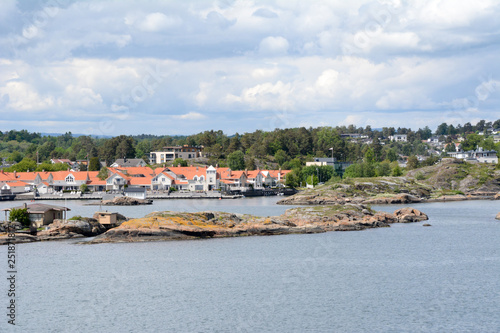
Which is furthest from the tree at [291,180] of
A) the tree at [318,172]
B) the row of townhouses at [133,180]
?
the row of townhouses at [133,180]

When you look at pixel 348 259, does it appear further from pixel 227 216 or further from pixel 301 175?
pixel 301 175

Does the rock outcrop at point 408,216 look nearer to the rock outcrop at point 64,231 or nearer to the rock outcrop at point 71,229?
the rock outcrop at point 64,231

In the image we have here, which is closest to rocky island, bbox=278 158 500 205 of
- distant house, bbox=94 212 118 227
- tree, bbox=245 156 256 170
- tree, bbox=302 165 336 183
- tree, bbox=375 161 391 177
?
tree, bbox=375 161 391 177

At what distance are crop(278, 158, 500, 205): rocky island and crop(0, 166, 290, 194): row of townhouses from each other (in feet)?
88.5

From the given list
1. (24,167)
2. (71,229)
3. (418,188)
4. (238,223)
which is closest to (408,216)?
(238,223)

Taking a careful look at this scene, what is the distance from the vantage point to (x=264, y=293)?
3434 cm

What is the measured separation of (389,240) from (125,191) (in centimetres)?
6982

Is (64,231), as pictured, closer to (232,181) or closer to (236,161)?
(232,181)

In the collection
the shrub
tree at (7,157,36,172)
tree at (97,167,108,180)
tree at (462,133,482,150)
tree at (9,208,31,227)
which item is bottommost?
tree at (9,208,31,227)

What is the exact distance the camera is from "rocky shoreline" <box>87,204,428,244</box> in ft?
170

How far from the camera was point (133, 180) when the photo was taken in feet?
437

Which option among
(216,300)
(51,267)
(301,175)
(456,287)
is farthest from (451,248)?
(301,175)

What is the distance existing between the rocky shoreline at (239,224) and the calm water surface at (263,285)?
6.29 feet

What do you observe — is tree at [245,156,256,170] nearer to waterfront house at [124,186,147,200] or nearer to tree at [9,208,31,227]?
waterfront house at [124,186,147,200]
